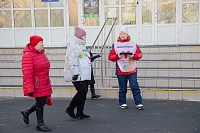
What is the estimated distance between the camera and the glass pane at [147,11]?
10.3 metres

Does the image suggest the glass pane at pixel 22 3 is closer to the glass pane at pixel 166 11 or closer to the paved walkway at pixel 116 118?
the glass pane at pixel 166 11

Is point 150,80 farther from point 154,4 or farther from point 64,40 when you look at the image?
point 64,40

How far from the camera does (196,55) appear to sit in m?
8.27

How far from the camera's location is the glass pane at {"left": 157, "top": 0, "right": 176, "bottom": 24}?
10156 millimetres

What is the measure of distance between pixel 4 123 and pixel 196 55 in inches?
221

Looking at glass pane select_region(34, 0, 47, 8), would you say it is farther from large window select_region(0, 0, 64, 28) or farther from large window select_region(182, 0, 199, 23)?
large window select_region(182, 0, 199, 23)

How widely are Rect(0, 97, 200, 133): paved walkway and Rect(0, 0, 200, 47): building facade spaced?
451 centimetres

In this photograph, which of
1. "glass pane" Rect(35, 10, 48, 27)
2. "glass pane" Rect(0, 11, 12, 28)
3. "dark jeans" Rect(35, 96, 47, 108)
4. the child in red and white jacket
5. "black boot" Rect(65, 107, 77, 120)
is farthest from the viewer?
"glass pane" Rect(0, 11, 12, 28)

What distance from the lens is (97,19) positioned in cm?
1068

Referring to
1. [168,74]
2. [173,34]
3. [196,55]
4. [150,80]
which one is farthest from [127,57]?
[173,34]

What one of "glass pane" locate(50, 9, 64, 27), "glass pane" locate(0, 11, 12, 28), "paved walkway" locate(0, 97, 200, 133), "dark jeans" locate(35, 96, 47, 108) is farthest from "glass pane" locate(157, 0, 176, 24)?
"dark jeans" locate(35, 96, 47, 108)

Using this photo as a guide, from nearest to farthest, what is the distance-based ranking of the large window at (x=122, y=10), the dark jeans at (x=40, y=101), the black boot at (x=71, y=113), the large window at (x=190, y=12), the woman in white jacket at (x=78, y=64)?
the dark jeans at (x=40, y=101), the woman in white jacket at (x=78, y=64), the black boot at (x=71, y=113), the large window at (x=190, y=12), the large window at (x=122, y=10)

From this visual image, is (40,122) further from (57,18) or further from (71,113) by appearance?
(57,18)

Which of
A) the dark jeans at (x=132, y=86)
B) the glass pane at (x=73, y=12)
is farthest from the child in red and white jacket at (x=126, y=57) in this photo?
the glass pane at (x=73, y=12)
